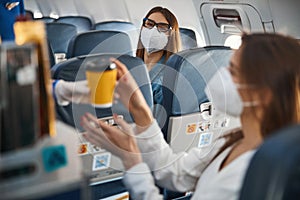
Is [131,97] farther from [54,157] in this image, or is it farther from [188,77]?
[54,157]

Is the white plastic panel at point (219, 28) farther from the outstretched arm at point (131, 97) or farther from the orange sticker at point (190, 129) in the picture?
the outstretched arm at point (131, 97)

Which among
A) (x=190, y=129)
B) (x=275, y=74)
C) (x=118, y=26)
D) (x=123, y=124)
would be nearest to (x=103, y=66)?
(x=123, y=124)

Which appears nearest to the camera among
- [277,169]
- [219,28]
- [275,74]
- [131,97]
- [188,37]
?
[277,169]

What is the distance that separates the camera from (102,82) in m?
1.51

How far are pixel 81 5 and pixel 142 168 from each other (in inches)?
254

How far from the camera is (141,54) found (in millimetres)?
3299

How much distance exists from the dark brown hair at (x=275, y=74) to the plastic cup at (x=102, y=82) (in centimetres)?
45

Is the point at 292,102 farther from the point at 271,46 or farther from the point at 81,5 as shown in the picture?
the point at 81,5

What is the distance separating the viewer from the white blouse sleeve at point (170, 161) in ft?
5.81

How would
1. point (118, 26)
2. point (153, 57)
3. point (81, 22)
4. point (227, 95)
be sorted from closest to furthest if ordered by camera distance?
point (227, 95) < point (153, 57) < point (118, 26) < point (81, 22)

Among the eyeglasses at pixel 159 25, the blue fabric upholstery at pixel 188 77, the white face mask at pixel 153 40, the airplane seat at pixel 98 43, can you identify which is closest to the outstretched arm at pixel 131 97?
the blue fabric upholstery at pixel 188 77

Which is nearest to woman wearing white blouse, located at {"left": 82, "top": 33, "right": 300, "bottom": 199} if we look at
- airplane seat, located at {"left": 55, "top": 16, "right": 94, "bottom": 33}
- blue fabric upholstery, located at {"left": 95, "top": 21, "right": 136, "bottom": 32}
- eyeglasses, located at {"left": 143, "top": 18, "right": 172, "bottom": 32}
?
eyeglasses, located at {"left": 143, "top": 18, "right": 172, "bottom": 32}

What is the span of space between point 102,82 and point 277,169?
703 mm

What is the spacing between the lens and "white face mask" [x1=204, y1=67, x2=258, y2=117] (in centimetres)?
140
